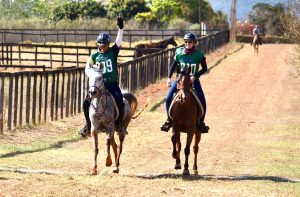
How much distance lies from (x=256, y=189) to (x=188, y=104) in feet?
7.65

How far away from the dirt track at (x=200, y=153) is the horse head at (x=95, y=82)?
1.47m

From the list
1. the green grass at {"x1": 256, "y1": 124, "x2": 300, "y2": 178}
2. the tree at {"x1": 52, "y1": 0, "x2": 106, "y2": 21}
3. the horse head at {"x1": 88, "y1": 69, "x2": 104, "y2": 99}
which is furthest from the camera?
the tree at {"x1": 52, "y1": 0, "x2": 106, "y2": 21}

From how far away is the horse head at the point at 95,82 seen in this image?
13.8 m

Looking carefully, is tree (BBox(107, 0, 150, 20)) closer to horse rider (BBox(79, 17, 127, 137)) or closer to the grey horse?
horse rider (BBox(79, 17, 127, 137))

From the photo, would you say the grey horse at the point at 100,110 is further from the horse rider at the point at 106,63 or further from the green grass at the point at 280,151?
the green grass at the point at 280,151

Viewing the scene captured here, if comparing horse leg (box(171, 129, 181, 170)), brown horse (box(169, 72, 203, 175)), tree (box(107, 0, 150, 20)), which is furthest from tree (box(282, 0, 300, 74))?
tree (box(107, 0, 150, 20))

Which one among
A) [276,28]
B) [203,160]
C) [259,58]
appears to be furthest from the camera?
[276,28]

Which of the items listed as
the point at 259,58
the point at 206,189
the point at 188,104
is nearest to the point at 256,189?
the point at 206,189

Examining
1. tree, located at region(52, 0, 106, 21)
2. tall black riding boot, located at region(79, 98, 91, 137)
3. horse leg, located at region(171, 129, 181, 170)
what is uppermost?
tree, located at region(52, 0, 106, 21)

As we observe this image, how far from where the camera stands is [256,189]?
41.7 feet

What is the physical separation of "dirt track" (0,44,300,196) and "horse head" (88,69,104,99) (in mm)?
1469

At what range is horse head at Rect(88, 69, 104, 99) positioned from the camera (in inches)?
541

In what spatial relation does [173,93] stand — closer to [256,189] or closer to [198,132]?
[198,132]

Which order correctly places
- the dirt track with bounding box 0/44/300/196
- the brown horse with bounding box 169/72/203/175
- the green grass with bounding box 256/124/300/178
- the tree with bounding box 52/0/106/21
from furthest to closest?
the tree with bounding box 52/0/106/21 → the green grass with bounding box 256/124/300/178 → the brown horse with bounding box 169/72/203/175 → the dirt track with bounding box 0/44/300/196
